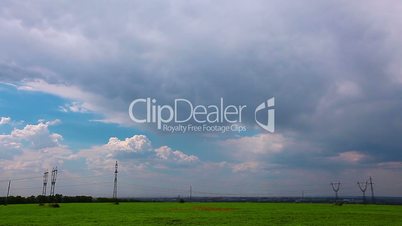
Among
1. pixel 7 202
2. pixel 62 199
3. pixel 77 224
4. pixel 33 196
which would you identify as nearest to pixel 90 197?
pixel 62 199

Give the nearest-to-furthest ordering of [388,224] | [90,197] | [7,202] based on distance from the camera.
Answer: [388,224], [7,202], [90,197]

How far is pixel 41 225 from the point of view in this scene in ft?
113

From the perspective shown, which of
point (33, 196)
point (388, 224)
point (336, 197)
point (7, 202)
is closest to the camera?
point (388, 224)

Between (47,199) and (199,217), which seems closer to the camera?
(199,217)

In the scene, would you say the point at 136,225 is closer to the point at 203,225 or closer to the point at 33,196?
the point at 203,225

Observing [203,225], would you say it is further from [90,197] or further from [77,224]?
[90,197]

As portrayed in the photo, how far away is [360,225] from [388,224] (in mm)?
3297

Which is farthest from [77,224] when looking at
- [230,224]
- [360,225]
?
[360,225]

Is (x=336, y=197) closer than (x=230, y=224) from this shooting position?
No

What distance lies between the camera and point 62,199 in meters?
124

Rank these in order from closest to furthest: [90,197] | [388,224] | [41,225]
Answer: 1. [41,225]
2. [388,224]
3. [90,197]

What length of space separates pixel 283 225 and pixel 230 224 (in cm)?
467

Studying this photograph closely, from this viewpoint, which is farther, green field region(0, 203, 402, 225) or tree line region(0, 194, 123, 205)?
tree line region(0, 194, 123, 205)

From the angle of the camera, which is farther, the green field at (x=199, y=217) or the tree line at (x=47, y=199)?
the tree line at (x=47, y=199)
